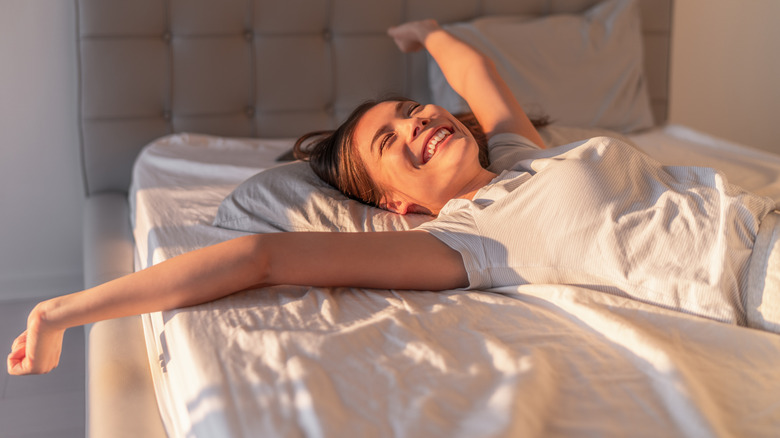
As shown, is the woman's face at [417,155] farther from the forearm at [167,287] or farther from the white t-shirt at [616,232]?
the forearm at [167,287]

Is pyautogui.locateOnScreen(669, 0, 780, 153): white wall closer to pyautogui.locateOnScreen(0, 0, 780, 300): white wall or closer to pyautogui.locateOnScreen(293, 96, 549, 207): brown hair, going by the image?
pyautogui.locateOnScreen(293, 96, 549, 207): brown hair

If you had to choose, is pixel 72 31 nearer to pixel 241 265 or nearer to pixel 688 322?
pixel 241 265

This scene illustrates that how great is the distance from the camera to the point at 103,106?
194 centimetres

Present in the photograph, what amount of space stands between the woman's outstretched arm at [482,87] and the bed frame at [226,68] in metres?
0.40

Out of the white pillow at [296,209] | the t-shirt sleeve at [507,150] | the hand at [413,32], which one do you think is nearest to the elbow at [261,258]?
the white pillow at [296,209]

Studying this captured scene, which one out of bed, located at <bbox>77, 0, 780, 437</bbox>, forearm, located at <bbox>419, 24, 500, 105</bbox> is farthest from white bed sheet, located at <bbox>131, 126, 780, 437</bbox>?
forearm, located at <bbox>419, 24, 500, 105</bbox>

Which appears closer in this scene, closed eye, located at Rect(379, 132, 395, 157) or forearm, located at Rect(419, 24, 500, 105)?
closed eye, located at Rect(379, 132, 395, 157)

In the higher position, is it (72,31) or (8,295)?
(72,31)

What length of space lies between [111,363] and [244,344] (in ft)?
0.98

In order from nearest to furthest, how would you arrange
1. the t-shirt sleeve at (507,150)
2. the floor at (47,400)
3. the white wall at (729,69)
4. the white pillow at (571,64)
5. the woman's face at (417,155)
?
the woman's face at (417,155) → the t-shirt sleeve at (507,150) → the floor at (47,400) → the white pillow at (571,64) → the white wall at (729,69)

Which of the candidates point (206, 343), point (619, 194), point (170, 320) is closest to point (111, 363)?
point (170, 320)

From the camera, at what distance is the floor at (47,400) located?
1.47 meters

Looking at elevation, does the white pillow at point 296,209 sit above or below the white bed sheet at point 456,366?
above

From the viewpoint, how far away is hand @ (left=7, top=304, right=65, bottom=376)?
93 cm
